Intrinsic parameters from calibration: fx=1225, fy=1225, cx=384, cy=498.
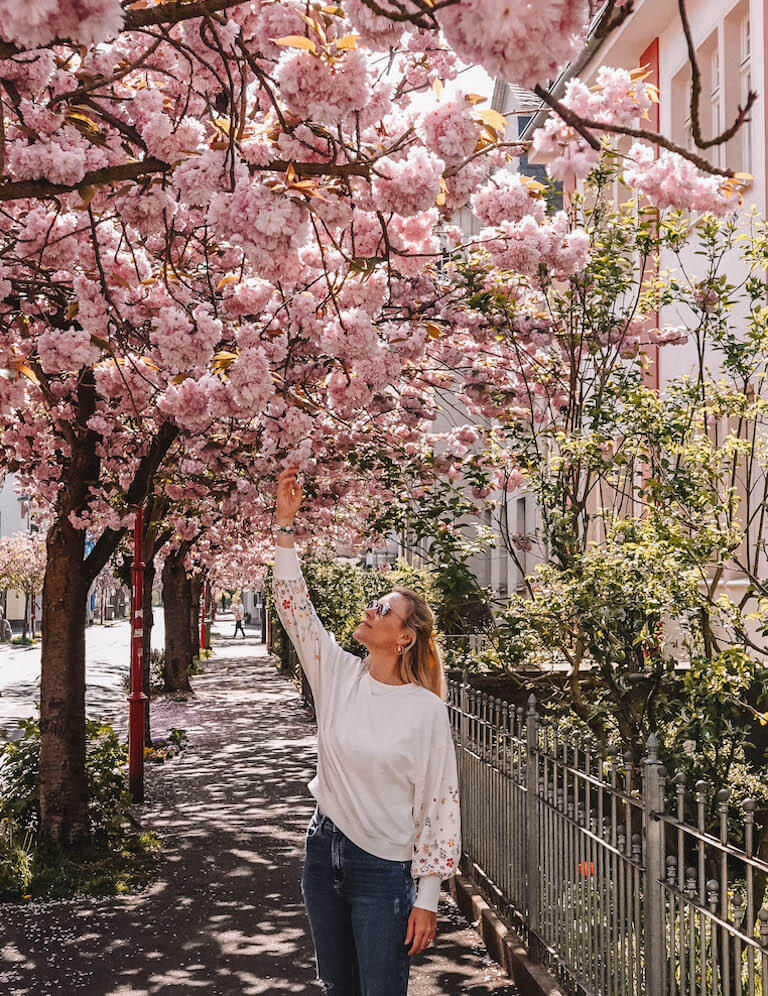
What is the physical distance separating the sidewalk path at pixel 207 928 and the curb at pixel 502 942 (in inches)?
3.2

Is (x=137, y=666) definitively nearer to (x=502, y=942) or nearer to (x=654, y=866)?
(x=502, y=942)

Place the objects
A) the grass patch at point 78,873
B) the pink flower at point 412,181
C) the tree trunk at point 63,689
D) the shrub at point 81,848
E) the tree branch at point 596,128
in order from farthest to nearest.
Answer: the tree trunk at point 63,689
the shrub at point 81,848
the grass patch at point 78,873
the pink flower at point 412,181
the tree branch at point 596,128

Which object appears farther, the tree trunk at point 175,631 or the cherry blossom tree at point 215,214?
the tree trunk at point 175,631

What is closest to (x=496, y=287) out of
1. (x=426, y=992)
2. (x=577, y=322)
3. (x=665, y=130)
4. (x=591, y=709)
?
(x=577, y=322)

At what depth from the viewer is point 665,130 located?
15.8 metres

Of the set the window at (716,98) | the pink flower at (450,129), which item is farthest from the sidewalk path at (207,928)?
the window at (716,98)

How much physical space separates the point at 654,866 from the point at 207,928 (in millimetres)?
4142

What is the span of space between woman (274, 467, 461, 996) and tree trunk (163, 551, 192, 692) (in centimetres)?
2300

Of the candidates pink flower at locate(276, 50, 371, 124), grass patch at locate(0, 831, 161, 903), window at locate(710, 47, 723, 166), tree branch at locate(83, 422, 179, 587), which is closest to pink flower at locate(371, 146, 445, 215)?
pink flower at locate(276, 50, 371, 124)

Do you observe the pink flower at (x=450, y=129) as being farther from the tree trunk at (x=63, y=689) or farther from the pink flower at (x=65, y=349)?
the tree trunk at (x=63, y=689)

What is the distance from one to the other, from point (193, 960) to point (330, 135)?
4740 millimetres

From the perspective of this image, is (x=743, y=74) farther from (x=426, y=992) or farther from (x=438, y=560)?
(x=426, y=992)

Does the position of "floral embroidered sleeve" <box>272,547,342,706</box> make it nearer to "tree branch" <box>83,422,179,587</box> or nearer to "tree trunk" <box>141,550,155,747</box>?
"tree branch" <box>83,422,179,587</box>

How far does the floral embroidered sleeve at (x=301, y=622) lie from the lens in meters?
4.53
